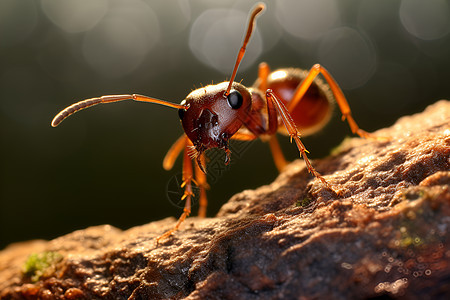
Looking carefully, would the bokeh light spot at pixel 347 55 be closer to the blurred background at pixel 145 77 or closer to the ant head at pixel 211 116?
the blurred background at pixel 145 77

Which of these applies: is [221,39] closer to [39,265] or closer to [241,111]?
[241,111]

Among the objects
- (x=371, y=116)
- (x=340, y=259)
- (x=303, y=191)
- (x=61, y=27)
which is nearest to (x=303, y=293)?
(x=340, y=259)

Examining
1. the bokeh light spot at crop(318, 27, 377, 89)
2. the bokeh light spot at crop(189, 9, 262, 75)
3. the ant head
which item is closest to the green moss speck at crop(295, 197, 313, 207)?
the ant head

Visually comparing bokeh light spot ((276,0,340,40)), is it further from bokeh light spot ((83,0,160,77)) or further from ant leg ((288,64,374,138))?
ant leg ((288,64,374,138))

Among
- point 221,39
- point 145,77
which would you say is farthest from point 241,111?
point 221,39

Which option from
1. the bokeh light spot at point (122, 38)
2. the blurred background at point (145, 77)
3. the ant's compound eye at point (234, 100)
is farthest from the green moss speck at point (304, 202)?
the bokeh light spot at point (122, 38)

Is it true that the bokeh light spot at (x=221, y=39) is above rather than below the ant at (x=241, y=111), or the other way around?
above

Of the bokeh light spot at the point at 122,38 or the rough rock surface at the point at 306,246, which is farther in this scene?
the bokeh light spot at the point at 122,38

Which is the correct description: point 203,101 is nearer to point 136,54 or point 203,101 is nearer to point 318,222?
point 318,222
